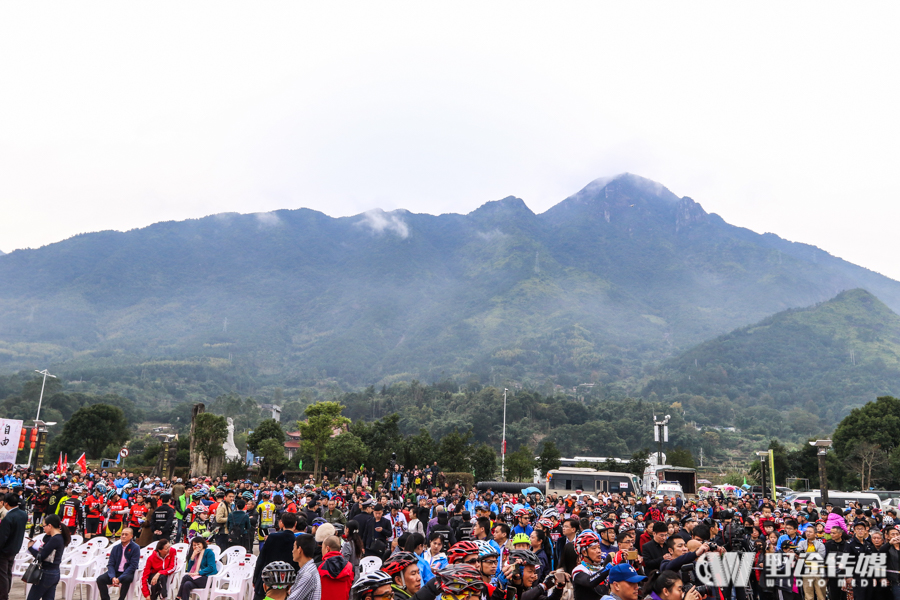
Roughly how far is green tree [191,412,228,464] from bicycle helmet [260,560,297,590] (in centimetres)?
3974

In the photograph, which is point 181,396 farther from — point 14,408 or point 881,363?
point 881,363

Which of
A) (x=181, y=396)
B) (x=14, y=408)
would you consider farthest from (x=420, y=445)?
(x=181, y=396)

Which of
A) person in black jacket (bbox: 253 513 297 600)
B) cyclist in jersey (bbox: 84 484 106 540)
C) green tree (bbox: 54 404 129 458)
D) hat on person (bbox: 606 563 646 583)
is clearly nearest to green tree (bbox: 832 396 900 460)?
cyclist in jersey (bbox: 84 484 106 540)

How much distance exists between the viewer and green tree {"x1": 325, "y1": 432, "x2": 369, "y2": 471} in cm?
4353

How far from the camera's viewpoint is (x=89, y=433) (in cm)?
6519

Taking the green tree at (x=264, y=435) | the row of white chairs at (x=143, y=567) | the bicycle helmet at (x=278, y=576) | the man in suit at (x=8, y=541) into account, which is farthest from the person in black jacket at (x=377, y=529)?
the green tree at (x=264, y=435)

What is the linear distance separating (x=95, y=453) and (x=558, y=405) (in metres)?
74.7

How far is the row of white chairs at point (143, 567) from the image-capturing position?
9578 millimetres

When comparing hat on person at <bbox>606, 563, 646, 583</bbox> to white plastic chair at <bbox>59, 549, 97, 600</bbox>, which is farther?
white plastic chair at <bbox>59, 549, 97, 600</bbox>

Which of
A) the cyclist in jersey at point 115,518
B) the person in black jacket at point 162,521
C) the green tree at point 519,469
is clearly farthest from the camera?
the green tree at point 519,469

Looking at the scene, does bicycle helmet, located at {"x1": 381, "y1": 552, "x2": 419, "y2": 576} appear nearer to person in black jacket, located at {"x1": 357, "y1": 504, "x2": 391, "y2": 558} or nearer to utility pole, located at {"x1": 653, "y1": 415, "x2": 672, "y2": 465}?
person in black jacket, located at {"x1": 357, "y1": 504, "x2": 391, "y2": 558}

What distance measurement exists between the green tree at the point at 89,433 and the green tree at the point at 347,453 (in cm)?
3452

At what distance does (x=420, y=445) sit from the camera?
1817 inches

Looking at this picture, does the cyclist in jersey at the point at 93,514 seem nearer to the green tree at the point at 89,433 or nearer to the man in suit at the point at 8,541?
the man in suit at the point at 8,541
